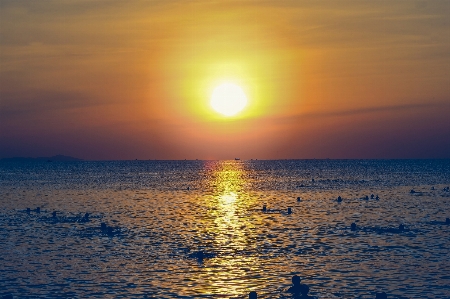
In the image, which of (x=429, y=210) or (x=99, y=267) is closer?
(x=99, y=267)

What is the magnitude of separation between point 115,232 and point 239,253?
16.7 meters

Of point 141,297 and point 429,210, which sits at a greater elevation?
point 429,210

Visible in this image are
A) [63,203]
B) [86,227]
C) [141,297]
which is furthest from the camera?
[63,203]

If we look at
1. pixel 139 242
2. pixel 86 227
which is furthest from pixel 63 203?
pixel 139 242

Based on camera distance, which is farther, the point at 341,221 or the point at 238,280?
the point at 341,221

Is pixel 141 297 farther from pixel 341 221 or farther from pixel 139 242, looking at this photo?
pixel 341 221

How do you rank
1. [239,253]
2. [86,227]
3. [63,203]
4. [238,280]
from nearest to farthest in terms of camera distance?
[238,280]
[239,253]
[86,227]
[63,203]

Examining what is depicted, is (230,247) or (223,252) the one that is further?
(230,247)

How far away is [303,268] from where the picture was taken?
36.9 meters

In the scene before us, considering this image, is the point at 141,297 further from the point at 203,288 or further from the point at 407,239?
the point at 407,239

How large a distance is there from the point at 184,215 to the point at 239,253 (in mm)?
29237

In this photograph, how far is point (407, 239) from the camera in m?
48.4

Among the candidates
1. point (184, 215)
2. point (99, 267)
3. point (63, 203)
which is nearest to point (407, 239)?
point (99, 267)

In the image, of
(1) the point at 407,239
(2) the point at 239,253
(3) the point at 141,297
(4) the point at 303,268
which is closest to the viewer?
(3) the point at 141,297
